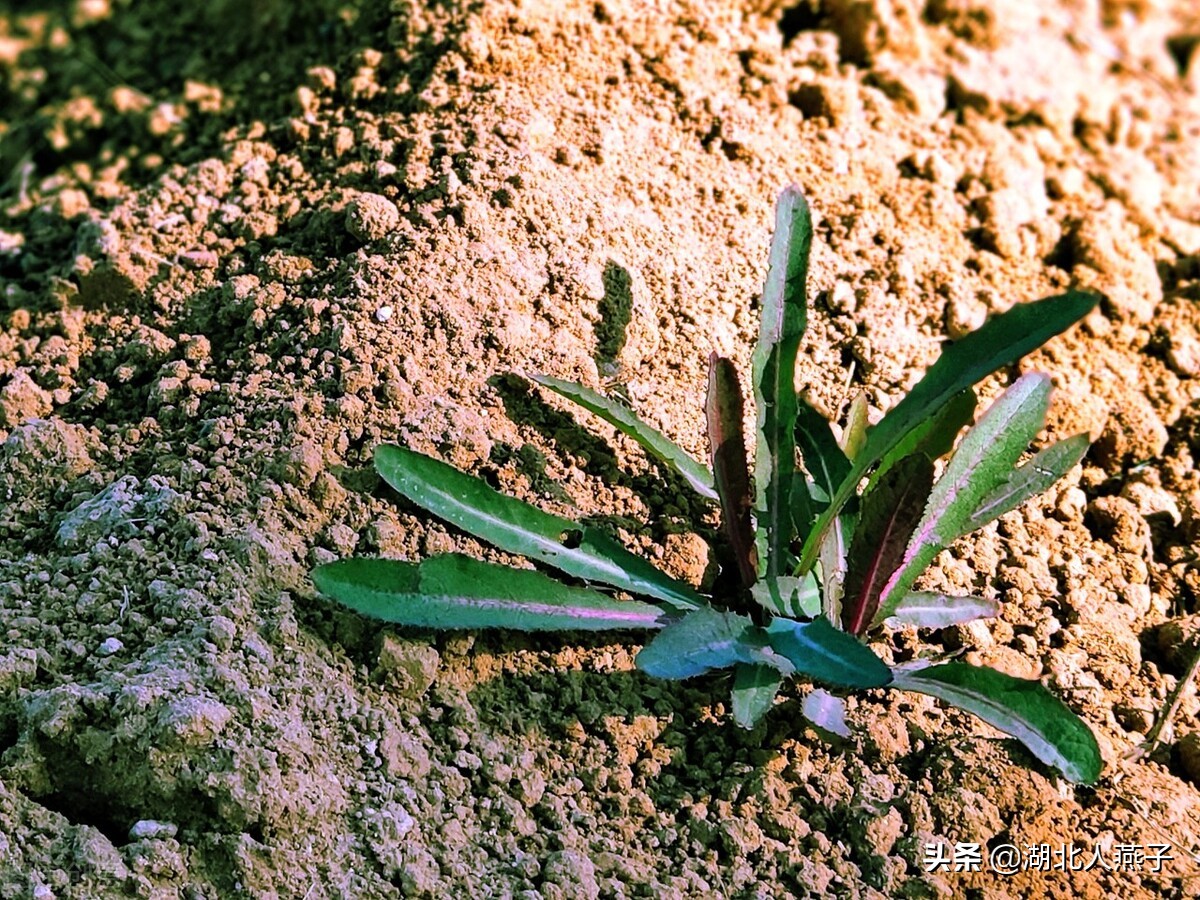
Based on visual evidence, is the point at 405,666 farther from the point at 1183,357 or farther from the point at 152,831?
the point at 1183,357

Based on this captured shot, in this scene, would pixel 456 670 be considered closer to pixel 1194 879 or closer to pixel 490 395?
pixel 490 395

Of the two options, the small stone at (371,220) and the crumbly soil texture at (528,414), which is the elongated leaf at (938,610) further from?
the small stone at (371,220)

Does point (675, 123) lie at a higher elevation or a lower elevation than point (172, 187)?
higher

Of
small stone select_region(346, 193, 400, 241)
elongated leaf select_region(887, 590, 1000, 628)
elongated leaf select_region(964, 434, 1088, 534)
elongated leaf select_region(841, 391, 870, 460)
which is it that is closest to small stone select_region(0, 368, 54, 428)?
small stone select_region(346, 193, 400, 241)

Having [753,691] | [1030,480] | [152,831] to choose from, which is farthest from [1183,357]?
[152,831]

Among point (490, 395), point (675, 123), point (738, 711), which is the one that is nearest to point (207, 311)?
point (490, 395)

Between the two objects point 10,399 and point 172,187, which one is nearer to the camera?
point 10,399

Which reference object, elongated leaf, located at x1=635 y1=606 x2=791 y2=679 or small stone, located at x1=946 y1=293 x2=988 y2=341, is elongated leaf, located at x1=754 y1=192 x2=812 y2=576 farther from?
small stone, located at x1=946 y1=293 x2=988 y2=341
